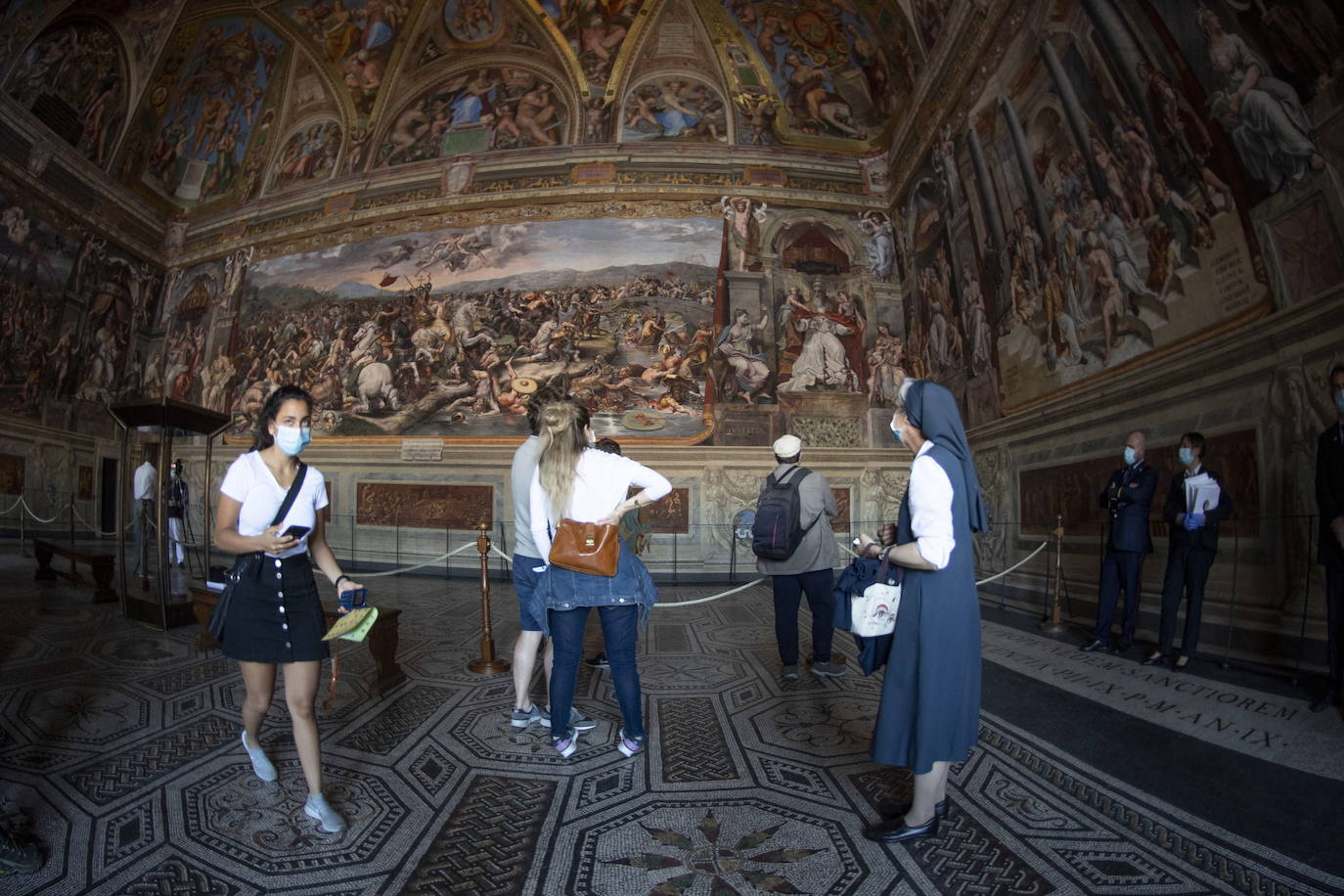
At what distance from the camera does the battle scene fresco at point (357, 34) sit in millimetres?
12523

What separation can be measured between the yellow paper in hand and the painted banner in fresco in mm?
9270

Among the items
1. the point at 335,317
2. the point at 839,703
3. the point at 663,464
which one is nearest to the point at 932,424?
the point at 839,703

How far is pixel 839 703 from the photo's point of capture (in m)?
3.86

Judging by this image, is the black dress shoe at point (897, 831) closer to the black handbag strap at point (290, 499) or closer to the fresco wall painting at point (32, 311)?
the black handbag strap at point (290, 499)

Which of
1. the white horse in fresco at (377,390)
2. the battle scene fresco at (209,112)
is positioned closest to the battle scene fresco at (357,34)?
the battle scene fresco at (209,112)

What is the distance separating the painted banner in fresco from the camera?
11.7 m

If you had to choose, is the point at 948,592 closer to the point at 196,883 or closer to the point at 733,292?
the point at 196,883

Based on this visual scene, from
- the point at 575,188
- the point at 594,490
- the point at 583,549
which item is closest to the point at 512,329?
the point at 575,188

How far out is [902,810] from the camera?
95.9 inches

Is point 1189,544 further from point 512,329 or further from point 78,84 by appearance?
point 78,84

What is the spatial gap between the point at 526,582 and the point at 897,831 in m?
2.03

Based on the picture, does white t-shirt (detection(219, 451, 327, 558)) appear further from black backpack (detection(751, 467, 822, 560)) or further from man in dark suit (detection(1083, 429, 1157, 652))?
man in dark suit (detection(1083, 429, 1157, 652))

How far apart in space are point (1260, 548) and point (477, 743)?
246 inches

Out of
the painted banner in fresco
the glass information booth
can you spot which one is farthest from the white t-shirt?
the painted banner in fresco
